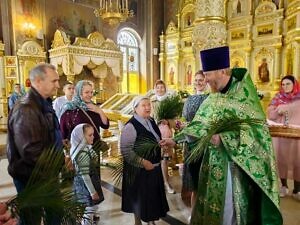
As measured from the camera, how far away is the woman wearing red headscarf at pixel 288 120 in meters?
3.23

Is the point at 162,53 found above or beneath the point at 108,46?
above

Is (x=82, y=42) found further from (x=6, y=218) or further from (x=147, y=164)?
(x=6, y=218)

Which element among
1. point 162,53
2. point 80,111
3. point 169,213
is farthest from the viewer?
point 162,53

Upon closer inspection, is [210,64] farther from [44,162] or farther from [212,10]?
[212,10]

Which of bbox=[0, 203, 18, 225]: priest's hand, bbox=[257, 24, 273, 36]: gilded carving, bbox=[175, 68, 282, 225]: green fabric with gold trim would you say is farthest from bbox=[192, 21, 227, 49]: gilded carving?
bbox=[257, 24, 273, 36]: gilded carving

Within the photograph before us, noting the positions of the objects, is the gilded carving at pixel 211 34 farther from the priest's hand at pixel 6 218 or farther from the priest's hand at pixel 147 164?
the priest's hand at pixel 6 218

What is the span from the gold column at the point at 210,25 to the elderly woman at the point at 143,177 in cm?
210

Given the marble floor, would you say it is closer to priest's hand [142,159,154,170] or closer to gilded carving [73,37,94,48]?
priest's hand [142,159,154,170]

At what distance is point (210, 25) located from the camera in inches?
158

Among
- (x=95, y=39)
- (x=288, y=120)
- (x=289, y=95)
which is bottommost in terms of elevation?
(x=288, y=120)

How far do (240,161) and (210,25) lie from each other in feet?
9.04

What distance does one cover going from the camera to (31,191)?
35.9 inches

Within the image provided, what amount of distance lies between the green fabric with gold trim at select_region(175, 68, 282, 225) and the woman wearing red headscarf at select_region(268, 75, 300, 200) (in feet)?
4.94

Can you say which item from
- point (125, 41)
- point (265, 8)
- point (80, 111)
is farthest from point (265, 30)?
point (80, 111)
